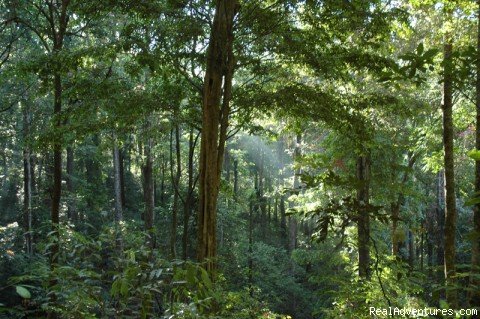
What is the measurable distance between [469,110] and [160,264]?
8501 millimetres

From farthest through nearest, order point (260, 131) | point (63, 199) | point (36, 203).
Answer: point (36, 203), point (63, 199), point (260, 131)

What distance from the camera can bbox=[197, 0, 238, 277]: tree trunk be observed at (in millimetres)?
5566

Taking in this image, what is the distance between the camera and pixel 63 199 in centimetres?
1756

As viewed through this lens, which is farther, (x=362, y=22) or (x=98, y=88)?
(x=98, y=88)

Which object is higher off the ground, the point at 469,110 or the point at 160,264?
the point at 469,110

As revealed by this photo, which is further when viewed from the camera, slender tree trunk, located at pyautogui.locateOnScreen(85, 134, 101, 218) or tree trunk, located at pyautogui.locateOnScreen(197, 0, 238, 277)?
slender tree trunk, located at pyautogui.locateOnScreen(85, 134, 101, 218)

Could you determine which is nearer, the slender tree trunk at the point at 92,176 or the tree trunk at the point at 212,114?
the tree trunk at the point at 212,114

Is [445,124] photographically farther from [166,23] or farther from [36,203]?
[36,203]

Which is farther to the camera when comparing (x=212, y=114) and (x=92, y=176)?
(x=92, y=176)

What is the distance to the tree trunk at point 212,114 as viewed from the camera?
5566 millimetres

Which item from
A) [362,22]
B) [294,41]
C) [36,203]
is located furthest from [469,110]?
[36,203]

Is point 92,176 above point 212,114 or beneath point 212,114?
beneath

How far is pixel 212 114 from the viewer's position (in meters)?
5.77

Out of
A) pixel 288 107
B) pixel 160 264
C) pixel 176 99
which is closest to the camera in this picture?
pixel 160 264
